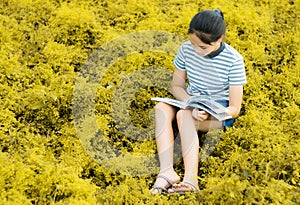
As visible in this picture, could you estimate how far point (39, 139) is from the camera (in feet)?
13.0

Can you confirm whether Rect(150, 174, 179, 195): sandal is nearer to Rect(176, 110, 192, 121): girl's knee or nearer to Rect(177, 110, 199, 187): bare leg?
Rect(177, 110, 199, 187): bare leg

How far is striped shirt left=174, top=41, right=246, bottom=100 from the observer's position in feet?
12.6

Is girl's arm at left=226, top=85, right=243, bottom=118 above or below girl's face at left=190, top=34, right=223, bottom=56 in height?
below

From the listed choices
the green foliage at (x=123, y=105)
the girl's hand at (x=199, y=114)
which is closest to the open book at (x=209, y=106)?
the girl's hand at (x=199, y=114)

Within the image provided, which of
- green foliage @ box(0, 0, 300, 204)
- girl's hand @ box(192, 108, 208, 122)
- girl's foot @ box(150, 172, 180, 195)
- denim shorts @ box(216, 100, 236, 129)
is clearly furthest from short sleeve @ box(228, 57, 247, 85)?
girl's foot @ box(150, 172, 180, 195)

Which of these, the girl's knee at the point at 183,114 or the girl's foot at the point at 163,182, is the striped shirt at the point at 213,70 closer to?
the girl's knee at the point at 183,114

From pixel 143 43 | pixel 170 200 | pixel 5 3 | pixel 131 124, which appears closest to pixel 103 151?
pixel 131 124

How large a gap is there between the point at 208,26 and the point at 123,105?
1.19 meters

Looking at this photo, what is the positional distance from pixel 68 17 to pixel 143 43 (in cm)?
83

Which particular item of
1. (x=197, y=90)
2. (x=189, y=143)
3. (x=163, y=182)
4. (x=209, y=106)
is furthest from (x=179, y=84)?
(x=163, y=182)

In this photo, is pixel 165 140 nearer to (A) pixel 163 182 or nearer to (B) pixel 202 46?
(A) pixel 163 182

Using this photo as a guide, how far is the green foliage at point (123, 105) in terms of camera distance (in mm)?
3469

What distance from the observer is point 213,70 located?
12.8 feet

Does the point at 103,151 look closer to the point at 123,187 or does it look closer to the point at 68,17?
the point at 123,187
